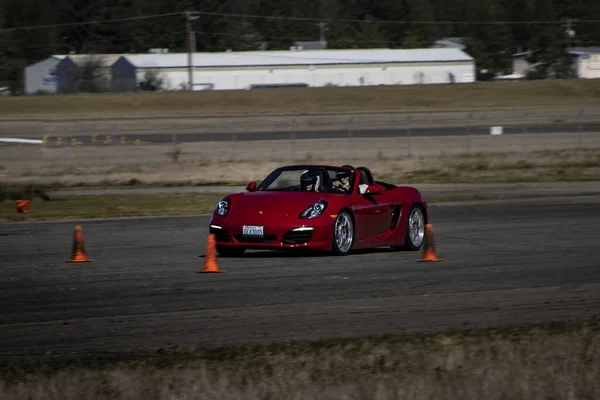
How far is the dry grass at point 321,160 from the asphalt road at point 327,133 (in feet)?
14.0

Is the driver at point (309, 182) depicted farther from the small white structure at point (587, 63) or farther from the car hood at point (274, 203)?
the small white structure at point (587, 63)

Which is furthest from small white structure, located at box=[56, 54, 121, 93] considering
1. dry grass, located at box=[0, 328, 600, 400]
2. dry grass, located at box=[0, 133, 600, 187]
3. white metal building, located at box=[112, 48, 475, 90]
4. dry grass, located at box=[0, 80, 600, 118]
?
dry grass, located at box=[0, 328, 600, 400]

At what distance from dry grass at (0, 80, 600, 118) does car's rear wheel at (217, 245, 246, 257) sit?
63.6m

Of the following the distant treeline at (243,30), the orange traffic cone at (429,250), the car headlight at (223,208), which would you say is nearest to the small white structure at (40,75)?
the distant treeline at (243,30)

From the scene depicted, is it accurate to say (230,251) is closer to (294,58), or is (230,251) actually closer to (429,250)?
(429,250)

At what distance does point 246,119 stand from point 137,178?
39.0m

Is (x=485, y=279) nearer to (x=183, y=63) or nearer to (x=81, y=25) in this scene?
(x=183, y=63)

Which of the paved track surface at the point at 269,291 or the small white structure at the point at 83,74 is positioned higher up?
the small white structure at the point at 83,74

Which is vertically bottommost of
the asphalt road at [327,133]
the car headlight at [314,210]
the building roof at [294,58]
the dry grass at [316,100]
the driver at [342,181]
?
the car headlight at [314,210]

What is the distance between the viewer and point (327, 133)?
6338cm

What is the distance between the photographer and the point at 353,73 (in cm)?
11088

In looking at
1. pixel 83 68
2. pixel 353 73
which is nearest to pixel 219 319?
pixel 83 68

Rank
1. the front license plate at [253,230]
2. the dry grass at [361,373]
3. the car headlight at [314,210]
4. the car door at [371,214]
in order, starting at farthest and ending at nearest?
the car door at [371,214]
the car headlight at [314,210]
the front license plate at [253,230]
the dry grass at [361,373]

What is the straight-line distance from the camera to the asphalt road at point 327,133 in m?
59.9
